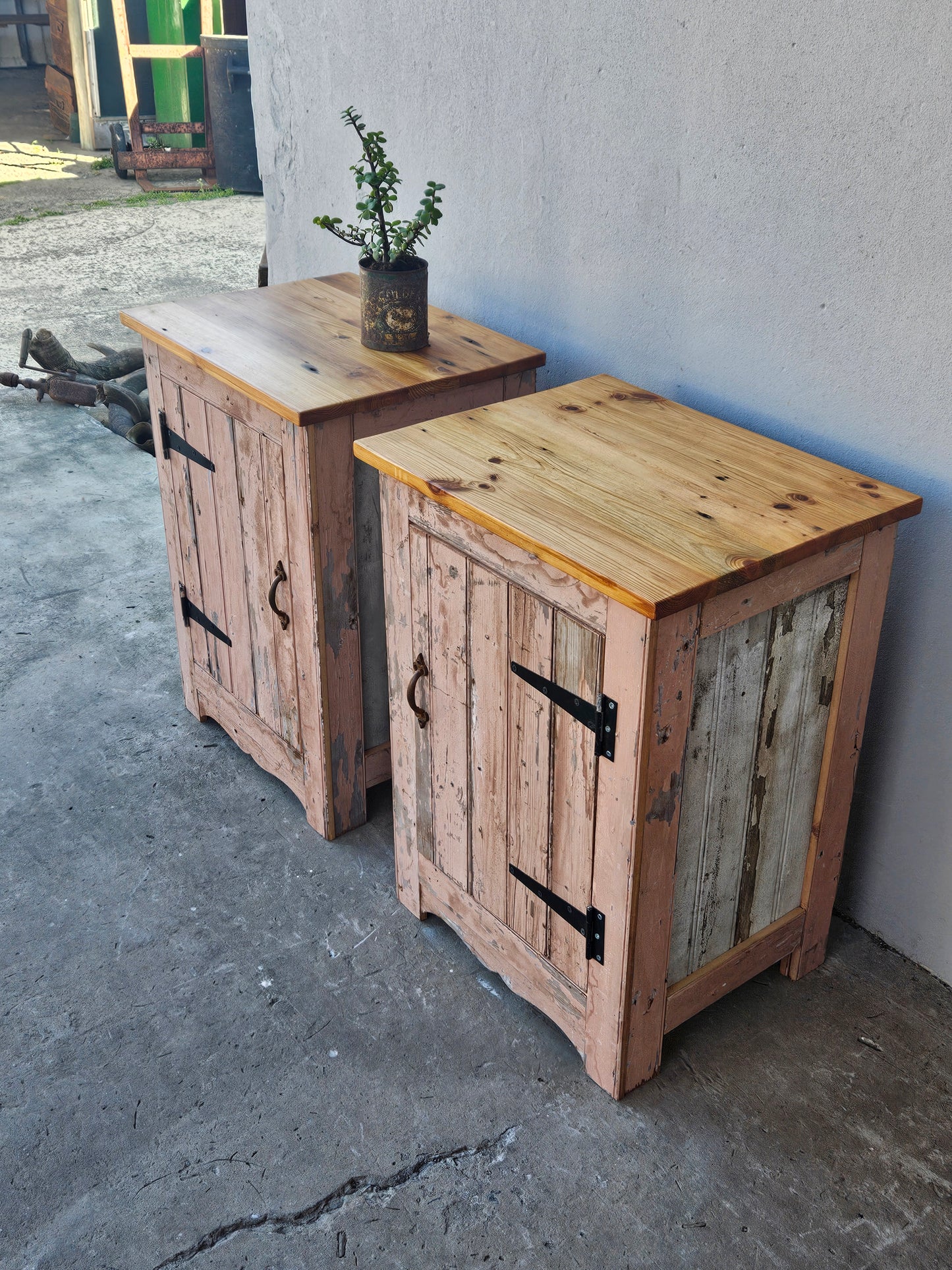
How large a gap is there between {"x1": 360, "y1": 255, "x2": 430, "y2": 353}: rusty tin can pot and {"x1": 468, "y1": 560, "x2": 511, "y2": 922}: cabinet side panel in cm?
78

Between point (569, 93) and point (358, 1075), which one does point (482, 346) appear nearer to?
point (569, 93)

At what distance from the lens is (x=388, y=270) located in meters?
2.40

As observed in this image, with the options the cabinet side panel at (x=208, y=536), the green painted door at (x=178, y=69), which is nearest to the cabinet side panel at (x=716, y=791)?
the cabinet side panel at (x=208, y=536)

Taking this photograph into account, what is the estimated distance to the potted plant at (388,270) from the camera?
2383 millimetres

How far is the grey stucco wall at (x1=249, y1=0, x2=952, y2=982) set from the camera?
1921mm

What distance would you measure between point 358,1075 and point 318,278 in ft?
6.24

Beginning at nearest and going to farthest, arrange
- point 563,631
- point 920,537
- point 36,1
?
point 563,631
point 920,537
point 36,1

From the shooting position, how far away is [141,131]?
8.96 metres

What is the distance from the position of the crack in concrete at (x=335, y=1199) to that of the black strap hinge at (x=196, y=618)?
51.0 inches

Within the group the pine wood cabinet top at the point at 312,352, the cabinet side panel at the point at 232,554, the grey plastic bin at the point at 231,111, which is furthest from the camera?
the grey plastic bin at the point at 231,111

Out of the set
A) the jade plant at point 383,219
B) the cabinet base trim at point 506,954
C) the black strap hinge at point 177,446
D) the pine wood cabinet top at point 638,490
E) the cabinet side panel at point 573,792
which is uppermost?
the jade plant at point 383,219

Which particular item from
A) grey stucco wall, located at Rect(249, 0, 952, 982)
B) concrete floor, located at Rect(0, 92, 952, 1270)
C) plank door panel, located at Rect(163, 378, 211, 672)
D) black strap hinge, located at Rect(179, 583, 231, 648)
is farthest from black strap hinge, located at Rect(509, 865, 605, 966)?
plank door panel, located at Rect(163, 378, 211, 672)

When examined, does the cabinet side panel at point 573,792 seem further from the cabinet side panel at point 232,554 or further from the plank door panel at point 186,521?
the plank door panel at point 186,521

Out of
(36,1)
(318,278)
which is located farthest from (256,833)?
(36,1)
